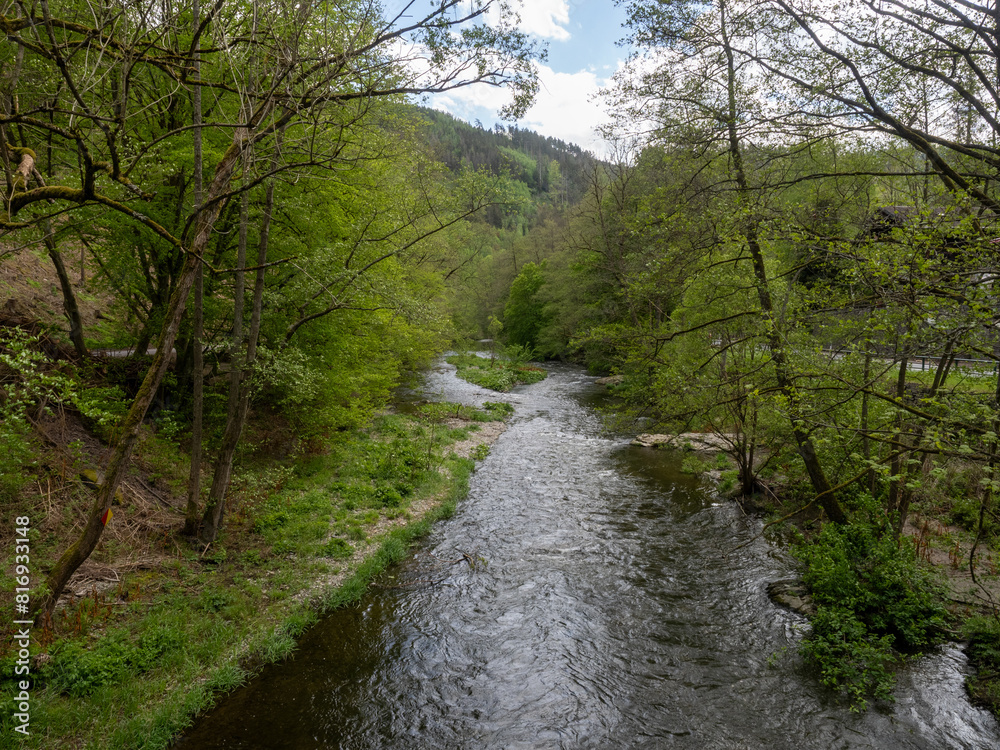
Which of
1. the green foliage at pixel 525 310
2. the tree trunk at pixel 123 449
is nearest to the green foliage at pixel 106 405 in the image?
the tree trunk at pixel 123 449

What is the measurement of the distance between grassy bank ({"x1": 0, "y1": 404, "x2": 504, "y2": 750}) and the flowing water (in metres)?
0.49

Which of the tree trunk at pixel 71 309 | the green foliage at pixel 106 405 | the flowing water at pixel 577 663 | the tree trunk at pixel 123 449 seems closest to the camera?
the tree trunk at pixel 123 449

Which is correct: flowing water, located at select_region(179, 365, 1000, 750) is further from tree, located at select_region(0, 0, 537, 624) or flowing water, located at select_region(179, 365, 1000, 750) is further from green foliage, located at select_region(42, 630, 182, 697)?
tree, located at select_region(0, 0, 537, 624)

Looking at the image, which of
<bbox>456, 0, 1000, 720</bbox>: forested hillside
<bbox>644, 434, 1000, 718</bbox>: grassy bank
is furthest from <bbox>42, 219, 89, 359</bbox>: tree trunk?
<bbox>644, 434, 1000, 718</bbox>: grassy bank

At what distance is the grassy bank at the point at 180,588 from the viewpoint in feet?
17.0

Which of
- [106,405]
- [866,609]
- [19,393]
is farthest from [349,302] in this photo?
[866,609]

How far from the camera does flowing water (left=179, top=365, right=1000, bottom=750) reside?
5621 millimetres

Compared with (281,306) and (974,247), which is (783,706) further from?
(281,306)

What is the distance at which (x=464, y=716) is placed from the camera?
232 inches

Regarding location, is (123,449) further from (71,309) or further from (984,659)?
(984,659)

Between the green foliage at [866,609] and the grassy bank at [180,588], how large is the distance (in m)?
7.00

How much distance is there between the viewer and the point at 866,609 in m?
7.27

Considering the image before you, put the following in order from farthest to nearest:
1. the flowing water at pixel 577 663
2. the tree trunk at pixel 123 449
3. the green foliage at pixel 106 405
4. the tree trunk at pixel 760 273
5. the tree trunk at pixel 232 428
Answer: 1. the green foliage at pixel 106 405
2. the tree trunk at pixel 232 428
3. the tree trunk at pixel 760 273
4. the flowing water at pixel 577 663
5. the tree trunk at pixel 123 449

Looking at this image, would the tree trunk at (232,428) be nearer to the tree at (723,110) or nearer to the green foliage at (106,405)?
the green foliage at (106,405)
